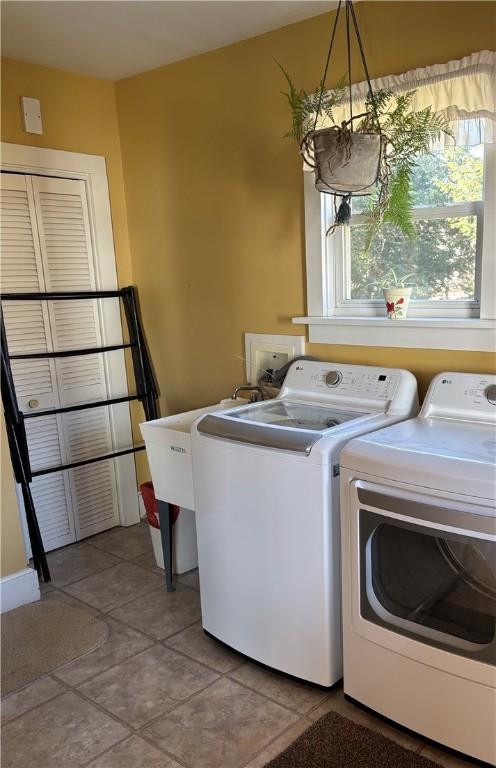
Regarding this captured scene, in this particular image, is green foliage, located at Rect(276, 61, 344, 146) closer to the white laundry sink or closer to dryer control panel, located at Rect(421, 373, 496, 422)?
dryer control panel, located at Rect(421, 373, 496, 422)

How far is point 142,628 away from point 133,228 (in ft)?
6.58

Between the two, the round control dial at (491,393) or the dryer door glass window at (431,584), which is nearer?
the dryer door glass window at (431,584)

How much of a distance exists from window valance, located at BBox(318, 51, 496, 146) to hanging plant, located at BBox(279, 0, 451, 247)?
0.03 metres

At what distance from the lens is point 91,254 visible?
319 cm

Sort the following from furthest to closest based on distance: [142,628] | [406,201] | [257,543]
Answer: [142,628]
[406,201]
[257,543]

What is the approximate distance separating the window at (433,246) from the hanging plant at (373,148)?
85 mm

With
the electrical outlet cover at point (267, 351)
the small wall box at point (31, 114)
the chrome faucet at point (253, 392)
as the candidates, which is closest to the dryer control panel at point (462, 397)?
the electrical outlet cover at point (267, 351)

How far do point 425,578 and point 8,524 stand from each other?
1.74m

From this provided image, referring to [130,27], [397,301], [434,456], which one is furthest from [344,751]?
[130,27]

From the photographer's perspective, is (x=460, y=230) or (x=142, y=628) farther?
(x=142, y=628)

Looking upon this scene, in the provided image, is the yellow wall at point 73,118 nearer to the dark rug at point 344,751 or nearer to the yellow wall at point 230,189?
the yellow wall at point 230,189

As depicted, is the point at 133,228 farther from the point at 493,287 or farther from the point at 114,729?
the point at 114,729

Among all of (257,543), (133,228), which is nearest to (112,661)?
(257,543)

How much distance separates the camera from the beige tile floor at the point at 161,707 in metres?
1.79
